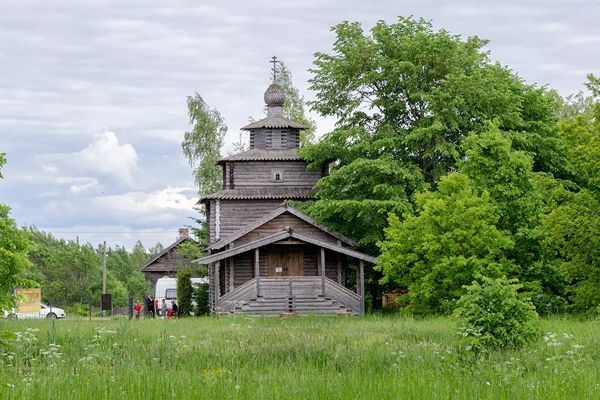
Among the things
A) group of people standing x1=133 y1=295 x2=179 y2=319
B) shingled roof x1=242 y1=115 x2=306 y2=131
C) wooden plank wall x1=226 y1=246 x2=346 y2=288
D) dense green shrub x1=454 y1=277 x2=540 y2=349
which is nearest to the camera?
dense green shrub x1=454 y1=277 x2=540 y2=349

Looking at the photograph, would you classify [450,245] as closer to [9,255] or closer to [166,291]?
[9,255]

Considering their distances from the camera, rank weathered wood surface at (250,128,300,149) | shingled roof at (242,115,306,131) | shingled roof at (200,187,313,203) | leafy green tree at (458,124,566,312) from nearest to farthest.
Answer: leafy green tree at (458,124,566,312)
shingled roof at (200,187,313,203)
shingled roof at (242,115,306,131)
weathered wood surface at (250,128,300,149)

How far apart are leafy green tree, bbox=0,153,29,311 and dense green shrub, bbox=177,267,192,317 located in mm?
15682

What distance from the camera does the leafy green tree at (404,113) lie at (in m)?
42.7

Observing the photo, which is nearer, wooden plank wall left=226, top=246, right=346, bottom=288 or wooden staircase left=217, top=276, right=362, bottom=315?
wooden staircase left=217, top=276, right=362, bottom=315

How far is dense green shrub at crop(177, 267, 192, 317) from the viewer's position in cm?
4828

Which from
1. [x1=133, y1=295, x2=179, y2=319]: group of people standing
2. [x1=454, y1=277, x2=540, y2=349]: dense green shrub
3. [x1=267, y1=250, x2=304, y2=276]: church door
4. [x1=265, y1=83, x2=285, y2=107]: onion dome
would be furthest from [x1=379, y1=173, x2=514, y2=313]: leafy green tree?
[x1=265, y1=83, x2=285, y2=107]: onion dome

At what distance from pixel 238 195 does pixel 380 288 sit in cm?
823

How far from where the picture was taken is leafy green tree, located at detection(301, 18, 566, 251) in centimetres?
4269

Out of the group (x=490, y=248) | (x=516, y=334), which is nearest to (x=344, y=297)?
(x=490, y=248)

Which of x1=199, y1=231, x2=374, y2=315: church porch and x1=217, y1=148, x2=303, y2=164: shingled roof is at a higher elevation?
x1=217, y1=148, x2=303, y2=164: shingled roof

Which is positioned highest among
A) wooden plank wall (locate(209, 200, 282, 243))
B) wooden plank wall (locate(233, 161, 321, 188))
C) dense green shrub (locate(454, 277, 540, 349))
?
wooden plank wall (locate(233, 161, 321, 188))

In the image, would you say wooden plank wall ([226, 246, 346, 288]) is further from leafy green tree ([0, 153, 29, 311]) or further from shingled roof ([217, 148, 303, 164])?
leafy green tree ([0, 153, 29, 311])

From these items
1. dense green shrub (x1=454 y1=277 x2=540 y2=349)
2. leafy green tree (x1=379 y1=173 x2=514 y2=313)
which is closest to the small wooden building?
leafy green tree (x1=379 y1=173 x2=514 y2=313)
